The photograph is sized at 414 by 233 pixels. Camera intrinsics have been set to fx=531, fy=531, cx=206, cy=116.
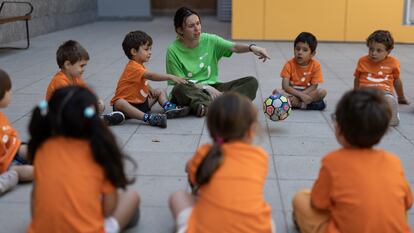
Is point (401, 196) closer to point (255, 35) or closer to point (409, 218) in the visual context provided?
point (409, 218)

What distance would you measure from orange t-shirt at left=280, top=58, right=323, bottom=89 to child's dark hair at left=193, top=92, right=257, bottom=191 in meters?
3.24

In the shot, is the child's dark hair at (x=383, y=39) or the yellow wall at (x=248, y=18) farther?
the yellow wall at (x=248, y=18)

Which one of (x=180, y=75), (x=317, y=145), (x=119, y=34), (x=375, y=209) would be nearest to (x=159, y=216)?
(x=375, y=209)

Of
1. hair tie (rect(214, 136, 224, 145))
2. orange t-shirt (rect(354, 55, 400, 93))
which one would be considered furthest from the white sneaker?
hair tie (rect(214, 136, 224, 145))

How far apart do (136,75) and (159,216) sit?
2.09 meters

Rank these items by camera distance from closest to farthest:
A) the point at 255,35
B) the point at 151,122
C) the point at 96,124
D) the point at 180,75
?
the point at 96,124
the point at 151,122
the point at 180,75
the point at 255,35

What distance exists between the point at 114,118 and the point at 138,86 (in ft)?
1.33

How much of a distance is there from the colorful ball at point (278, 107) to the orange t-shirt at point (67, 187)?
260 cm

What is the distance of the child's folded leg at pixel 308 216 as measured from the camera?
8.03 ft

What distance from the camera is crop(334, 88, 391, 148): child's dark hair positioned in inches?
87.8

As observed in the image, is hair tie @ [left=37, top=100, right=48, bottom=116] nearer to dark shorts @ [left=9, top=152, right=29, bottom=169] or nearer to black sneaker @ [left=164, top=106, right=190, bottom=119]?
dark shorts @ [left=9, top=152, right=29, bottom=169]

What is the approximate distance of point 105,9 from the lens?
57.9ft

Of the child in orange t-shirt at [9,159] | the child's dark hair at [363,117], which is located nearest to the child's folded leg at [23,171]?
the child in orange t-shirt at [9,159]

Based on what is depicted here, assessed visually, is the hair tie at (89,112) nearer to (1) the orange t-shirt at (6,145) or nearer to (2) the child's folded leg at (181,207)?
(2) the child's folded leg at (181,207)
